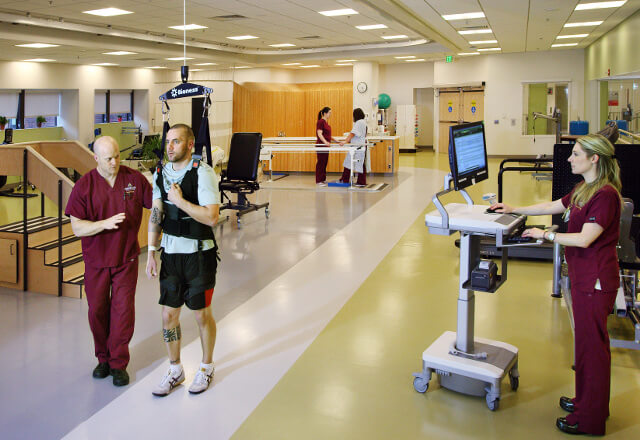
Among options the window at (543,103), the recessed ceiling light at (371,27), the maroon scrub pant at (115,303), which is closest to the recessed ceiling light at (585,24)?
the recessed ceiling light at (371,27)

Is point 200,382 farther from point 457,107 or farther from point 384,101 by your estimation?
point 457,107

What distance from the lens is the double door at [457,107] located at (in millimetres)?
19547

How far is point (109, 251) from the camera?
3.63 metres

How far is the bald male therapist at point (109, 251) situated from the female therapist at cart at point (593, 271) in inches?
88.3

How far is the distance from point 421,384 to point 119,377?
66.6 inches

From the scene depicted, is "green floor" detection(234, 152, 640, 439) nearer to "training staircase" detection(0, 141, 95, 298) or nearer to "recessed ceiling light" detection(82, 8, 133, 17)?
"training staircase" detection(0, 141, 95, 298)

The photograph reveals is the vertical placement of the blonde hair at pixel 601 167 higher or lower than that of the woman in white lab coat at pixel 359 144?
lower

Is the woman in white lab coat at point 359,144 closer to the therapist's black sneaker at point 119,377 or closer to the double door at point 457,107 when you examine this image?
the double door at point 457,107

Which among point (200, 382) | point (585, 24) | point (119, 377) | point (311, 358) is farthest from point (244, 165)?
point (585, 24)

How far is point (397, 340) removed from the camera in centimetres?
430

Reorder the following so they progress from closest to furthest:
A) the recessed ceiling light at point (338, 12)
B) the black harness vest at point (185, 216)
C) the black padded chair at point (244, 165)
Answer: the black harness vest at point (185, 216) < the black padded chair at point (244, 165) < the recessed ceiling light at point (338, 12)

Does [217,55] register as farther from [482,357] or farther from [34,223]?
[482,357]

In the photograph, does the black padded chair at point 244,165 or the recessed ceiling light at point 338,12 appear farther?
the recessed ceiling light at point 338,12

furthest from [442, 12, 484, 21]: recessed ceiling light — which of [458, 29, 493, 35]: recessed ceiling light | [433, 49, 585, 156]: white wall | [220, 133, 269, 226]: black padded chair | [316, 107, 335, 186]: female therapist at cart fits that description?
[433, 49, 585, 156]: white wall
